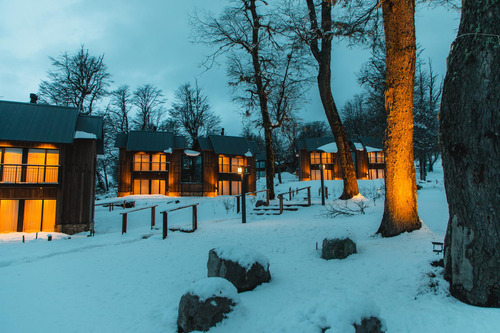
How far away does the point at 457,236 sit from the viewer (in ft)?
11.9

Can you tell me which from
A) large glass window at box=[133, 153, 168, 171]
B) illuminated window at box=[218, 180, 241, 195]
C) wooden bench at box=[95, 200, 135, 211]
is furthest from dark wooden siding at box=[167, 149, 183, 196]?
wooden bench at box=[95, 200, 135, 211]

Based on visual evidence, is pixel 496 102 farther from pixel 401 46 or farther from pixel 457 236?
pixel 401 46

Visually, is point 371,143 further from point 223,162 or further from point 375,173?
point 223,162

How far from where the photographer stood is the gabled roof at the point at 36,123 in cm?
1338

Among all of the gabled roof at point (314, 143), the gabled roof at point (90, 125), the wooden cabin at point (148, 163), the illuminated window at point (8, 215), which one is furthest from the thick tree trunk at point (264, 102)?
the gabled roof at point (314, 143)

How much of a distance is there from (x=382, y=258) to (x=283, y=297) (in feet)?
7.69

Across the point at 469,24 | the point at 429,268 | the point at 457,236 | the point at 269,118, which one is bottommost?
the point at 429,268

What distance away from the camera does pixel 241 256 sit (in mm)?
4887

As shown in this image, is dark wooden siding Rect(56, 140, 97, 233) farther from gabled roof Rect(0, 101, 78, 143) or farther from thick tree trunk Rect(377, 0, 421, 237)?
thick tree trunk Rect(377, 0, 421, 237)

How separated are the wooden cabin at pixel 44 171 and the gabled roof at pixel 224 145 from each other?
13889 millimetres

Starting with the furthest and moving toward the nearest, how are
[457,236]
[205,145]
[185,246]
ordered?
[205,145]
[185,246]
[457,236]

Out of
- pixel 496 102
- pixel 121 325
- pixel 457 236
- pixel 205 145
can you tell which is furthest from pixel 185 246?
pixel 205 145

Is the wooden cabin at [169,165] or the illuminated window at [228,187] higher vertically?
the wooden cabin at [169,165]

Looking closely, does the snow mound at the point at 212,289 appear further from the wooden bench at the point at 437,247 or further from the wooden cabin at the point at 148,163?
the wooden cabin at the point at 148,163
